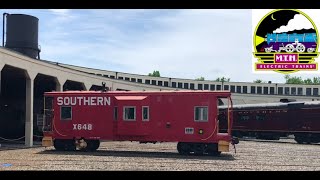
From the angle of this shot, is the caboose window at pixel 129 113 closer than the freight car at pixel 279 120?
Yes

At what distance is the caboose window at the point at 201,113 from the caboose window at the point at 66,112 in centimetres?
770

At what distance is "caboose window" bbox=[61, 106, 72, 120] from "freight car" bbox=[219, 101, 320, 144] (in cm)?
1775

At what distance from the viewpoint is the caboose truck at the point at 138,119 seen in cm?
2042

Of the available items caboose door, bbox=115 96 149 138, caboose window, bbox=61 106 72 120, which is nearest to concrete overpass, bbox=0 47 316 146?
caboose window, bbox=61 106 72 120

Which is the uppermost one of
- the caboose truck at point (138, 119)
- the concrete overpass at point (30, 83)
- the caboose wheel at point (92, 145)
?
the concrete overpass at point (30, 83)

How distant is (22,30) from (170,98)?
1871cm

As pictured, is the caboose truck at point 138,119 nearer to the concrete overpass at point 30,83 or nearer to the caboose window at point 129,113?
the caboose window at point 129,113

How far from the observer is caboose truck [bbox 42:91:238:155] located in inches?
804

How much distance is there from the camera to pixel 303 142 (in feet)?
111

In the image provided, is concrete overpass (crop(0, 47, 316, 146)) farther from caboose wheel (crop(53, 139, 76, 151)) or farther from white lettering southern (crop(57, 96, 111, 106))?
caboose wheel (crop(53, 139, 76, 151))

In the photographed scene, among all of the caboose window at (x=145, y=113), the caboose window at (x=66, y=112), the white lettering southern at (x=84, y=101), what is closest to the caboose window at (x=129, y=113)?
the caboose window at (x=145, y=113)
